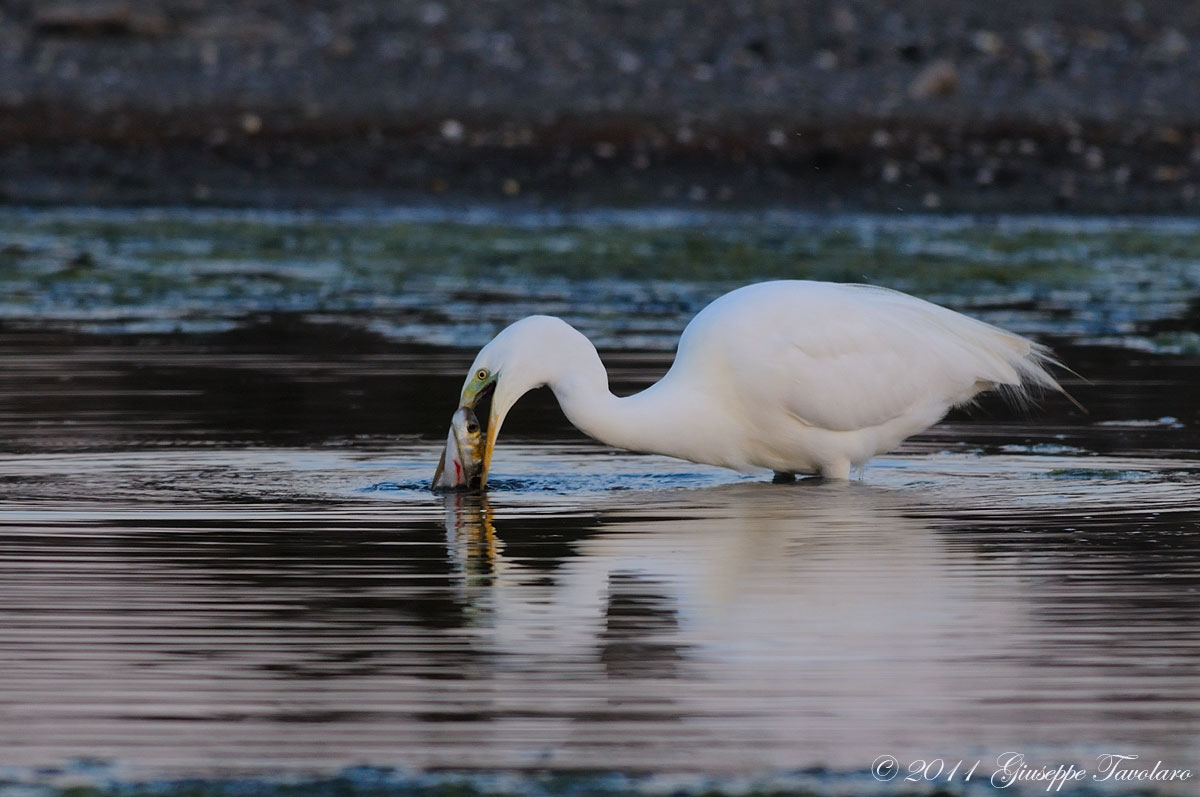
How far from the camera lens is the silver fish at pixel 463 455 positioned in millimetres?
9523

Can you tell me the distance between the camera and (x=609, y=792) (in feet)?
16.9

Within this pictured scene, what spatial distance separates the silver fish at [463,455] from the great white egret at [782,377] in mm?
42

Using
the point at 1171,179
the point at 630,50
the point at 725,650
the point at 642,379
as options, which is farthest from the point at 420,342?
the point at 630,50

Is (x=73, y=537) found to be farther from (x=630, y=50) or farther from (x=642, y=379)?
(x=630, y=50)

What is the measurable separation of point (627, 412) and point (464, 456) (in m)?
0.70

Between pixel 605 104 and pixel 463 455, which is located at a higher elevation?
pixel 605 104

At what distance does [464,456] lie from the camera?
9.59 meters

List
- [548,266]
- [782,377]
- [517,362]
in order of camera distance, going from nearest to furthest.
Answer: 1. [517,362]
2. [782,377]
3. [548,266]

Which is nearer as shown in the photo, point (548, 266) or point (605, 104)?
point (548, 266)

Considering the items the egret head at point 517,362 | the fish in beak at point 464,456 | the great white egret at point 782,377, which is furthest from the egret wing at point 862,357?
the fish in beak at point 464,456

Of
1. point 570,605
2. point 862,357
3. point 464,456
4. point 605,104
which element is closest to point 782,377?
point 862,357

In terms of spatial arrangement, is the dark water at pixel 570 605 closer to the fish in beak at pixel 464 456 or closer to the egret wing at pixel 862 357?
the fish in beak at pixel 464 456

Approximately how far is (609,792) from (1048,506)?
460 cm

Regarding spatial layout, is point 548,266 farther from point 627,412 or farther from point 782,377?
point 627,412
